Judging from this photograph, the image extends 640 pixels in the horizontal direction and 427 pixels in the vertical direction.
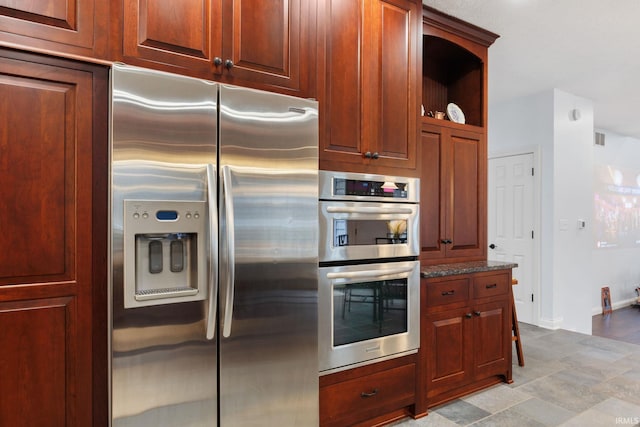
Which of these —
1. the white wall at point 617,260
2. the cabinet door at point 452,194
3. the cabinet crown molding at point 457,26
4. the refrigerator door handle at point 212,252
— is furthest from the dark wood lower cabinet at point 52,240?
the white wall at point 617,260

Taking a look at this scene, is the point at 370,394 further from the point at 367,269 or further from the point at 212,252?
the point at 212,252

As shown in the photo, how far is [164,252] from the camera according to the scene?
58.7 inches

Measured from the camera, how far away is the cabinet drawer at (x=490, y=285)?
2652 millimetres

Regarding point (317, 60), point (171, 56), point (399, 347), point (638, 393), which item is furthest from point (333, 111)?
point (638, 393)

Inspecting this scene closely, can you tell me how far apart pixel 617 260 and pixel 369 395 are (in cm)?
632

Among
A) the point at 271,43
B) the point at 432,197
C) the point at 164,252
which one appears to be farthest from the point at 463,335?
the point at 271,43

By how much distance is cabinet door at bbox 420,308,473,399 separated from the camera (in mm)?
2395

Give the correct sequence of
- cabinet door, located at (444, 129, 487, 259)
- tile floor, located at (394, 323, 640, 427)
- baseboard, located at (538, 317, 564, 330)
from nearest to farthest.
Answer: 1. tile floor, located at (394, 323, 640, 427)
2. cabinet door, located at (444, 129, 487, 259)
3. baseboard, located at (538, 317, 564, 330)

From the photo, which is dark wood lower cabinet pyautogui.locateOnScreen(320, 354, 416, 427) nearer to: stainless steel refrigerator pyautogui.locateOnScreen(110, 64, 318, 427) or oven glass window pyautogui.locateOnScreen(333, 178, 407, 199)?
stainless steel refrigerator pyautogui.locateOnScreen(110, 64, 318, 427)

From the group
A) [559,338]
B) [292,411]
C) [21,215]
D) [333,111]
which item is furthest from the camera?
[559,338]

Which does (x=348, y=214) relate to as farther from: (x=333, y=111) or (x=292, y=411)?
(x=292, y=411)

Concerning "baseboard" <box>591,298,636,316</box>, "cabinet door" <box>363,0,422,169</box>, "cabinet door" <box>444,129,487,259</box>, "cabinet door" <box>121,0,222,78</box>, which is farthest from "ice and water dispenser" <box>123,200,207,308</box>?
"baseboard" <box>591,298,636,316</box>

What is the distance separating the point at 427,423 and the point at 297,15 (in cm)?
239

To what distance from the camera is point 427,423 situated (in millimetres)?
2291
